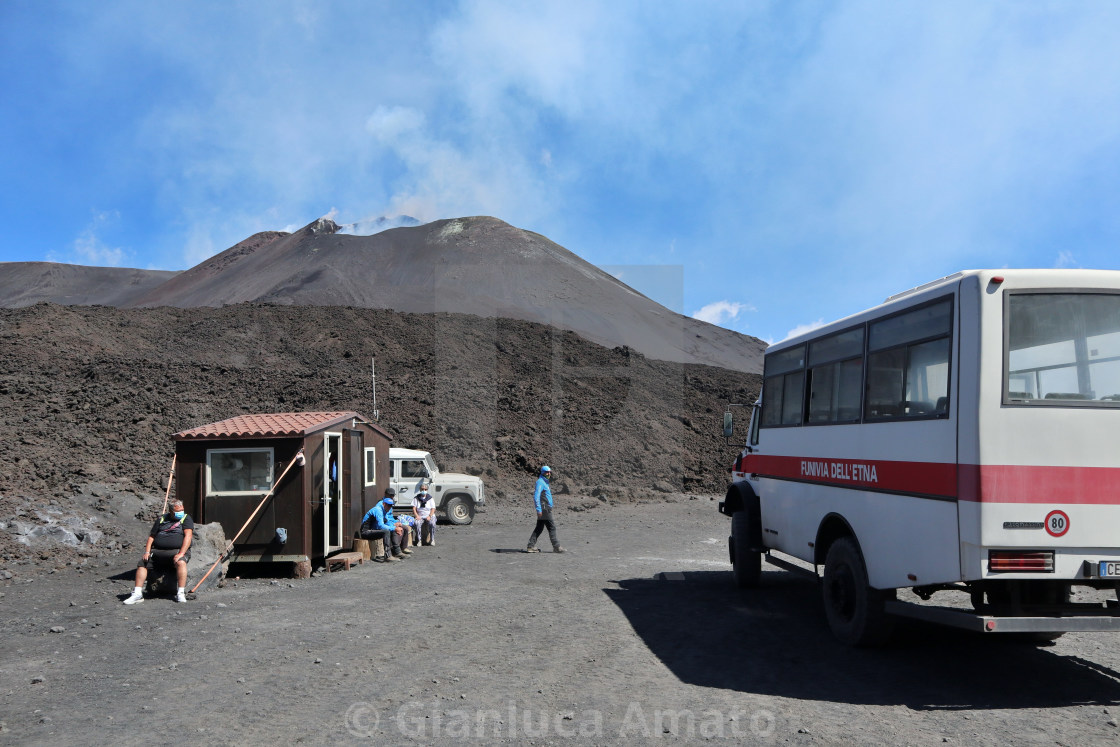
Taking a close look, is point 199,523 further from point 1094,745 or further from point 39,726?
point 1094,745

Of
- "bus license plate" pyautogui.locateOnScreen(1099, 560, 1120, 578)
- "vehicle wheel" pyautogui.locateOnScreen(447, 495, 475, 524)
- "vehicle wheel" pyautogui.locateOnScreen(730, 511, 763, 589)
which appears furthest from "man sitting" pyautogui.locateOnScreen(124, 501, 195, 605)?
"vehicle wheel" pyautogui.locateOnScreen(447, 495, 475, 524)

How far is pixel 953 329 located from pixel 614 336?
81310mm

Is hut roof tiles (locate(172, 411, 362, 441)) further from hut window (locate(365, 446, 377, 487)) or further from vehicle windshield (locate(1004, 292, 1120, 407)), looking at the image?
vehicle windshield (locate(1004, 292, 1120, 407))

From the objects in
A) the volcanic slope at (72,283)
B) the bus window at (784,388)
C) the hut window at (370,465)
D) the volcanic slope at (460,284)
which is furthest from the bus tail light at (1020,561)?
the volcanic slope at (72,283)

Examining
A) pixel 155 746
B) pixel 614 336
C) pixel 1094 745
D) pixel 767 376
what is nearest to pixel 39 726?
pixel 155 746

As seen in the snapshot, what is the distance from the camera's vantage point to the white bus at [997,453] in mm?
6211

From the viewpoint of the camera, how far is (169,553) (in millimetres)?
11008

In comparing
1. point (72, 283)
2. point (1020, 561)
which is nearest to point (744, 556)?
point (1020, 561)

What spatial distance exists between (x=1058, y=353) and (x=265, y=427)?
1181 centimetres

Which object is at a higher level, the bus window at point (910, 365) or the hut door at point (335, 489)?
the bus window at point (910, 365)

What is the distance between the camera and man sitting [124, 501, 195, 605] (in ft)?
35.7

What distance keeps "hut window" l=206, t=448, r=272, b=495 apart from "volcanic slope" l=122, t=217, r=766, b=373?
63169 millimetres

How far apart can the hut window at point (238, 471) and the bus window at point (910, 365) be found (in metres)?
9.89

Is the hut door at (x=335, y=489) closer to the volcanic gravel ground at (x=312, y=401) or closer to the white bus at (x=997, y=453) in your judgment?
Result: the volcanic gravel ground at (x=312, y=401)
